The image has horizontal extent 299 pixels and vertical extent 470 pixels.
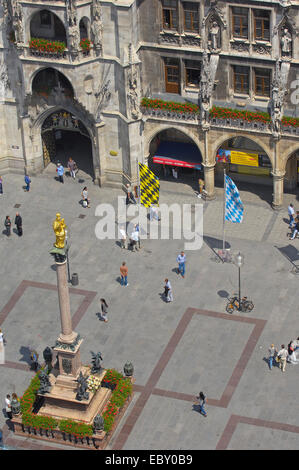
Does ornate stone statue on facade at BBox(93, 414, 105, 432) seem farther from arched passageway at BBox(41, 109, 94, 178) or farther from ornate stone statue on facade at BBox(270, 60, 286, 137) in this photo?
arched passageway at BBox(41, 109, 94, 178)

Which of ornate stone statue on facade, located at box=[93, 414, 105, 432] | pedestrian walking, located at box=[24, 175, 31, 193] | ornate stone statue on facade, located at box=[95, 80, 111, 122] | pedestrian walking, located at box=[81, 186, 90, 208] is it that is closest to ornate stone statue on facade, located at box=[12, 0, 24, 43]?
ornate stone statue on facade, located at box=[95, 80, 111, 122]

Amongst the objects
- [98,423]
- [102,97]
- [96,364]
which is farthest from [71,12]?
[98,423]

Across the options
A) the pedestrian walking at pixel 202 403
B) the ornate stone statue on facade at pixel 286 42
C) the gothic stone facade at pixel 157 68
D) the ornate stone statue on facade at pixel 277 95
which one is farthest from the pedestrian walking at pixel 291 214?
the pedestrian walking at pixel 202 403

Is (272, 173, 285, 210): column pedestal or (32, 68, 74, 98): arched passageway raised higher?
(32, 68, 74, 98): arched passageway

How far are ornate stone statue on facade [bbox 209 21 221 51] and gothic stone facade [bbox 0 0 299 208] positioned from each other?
0.09m

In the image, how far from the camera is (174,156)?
109875 millimetres

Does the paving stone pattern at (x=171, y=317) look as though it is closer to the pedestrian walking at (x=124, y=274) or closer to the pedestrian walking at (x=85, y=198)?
the pedestrian walking at (x=85, y=198)

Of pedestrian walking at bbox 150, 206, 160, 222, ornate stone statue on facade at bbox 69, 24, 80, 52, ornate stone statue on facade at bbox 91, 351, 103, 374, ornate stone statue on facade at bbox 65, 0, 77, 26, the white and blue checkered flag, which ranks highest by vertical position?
ornate stone statue on facade at bbox 65, 0, 77, 26

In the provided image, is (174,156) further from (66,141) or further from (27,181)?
(27,181)

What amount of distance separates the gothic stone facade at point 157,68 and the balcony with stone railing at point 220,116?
11 cm

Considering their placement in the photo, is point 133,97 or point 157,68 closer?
point 133,97

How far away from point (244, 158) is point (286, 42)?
39.0 feet

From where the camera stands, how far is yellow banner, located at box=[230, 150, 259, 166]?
10794 cm

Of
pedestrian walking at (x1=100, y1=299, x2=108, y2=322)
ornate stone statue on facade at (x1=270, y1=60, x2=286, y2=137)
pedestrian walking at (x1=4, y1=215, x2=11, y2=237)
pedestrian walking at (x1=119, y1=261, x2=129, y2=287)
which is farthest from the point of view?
pedestrian walking at (x1=4, y1=215, x2=11, y2=237)
